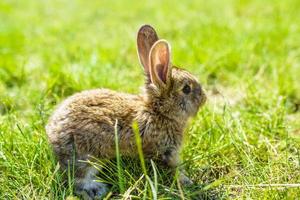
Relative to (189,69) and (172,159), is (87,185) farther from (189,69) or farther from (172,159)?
(189,69)

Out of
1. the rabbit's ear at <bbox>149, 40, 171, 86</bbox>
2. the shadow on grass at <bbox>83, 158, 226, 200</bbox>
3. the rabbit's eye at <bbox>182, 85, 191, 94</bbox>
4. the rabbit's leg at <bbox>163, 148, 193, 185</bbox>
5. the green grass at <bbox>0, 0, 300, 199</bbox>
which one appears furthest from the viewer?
the rabbit's eye at <bbox>182, 85, 191, 94</bbox>

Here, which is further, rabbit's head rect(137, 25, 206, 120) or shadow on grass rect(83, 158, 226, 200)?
rabbit's head rect(137, 25, 206, 120)

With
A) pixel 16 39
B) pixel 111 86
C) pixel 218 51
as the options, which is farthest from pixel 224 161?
pixel 16 39

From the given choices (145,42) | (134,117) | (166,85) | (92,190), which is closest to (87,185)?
(92,190)

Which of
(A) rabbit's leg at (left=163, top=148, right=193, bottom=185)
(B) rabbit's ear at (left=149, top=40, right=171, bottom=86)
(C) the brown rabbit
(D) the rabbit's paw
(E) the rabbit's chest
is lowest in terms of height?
(D) the rabbit's paw

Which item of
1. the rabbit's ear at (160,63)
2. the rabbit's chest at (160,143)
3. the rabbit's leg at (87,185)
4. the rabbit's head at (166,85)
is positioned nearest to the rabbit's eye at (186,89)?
the rabbit's head at (166,85)

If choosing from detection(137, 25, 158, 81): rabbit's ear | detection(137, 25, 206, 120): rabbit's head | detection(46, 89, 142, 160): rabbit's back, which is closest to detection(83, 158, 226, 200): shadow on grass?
detection(46, 89, 142, 160): rabbit's back

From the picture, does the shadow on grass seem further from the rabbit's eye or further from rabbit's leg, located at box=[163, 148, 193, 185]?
the rabbit's eye
